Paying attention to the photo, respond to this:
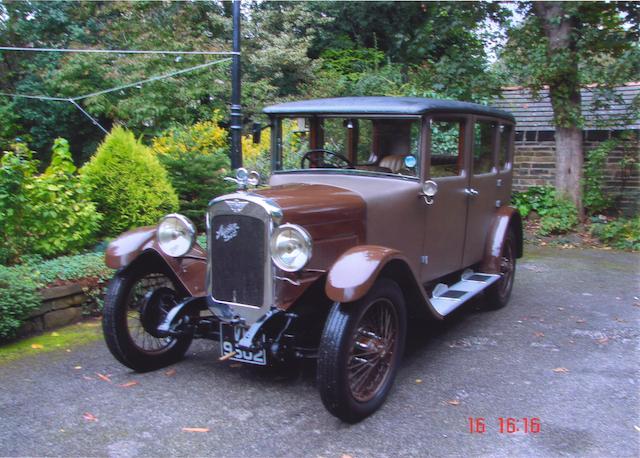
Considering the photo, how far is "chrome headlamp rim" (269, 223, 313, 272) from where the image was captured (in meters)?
3.25

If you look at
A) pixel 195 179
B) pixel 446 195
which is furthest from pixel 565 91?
pixel 195 179

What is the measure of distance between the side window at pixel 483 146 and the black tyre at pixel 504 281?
0.82 m

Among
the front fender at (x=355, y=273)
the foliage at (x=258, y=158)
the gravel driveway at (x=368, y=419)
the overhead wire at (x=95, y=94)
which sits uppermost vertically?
the overhead wire at (x=95, y=94)

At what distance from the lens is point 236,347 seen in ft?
11.6

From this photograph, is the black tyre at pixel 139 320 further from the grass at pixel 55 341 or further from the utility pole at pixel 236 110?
the utility pole at pixel 236 110

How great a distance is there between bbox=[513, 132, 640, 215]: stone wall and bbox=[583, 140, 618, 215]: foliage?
0.37 meters

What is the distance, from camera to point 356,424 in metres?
3.28

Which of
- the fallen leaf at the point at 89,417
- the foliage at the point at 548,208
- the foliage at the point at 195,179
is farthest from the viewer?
the foliage at the point at 548,208

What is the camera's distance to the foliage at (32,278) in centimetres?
432

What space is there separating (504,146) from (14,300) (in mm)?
4734

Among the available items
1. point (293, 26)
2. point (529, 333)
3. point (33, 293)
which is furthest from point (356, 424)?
point (293, 26)

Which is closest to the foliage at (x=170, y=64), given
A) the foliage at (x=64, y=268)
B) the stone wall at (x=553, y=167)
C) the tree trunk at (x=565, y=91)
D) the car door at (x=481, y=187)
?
the tree trunk at (x=565, y=91)

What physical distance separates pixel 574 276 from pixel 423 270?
11.4 feet

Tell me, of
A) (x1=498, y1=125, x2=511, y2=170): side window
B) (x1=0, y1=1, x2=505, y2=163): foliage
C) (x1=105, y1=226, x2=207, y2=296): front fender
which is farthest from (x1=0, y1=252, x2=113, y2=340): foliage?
(x1=0, y1=1, x2=505, y2=163): foliage
